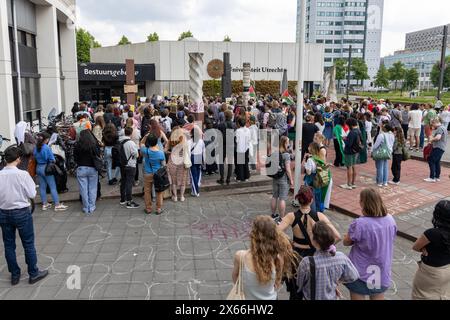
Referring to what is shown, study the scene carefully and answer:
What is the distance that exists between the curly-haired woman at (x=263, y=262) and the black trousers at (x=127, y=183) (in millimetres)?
5172

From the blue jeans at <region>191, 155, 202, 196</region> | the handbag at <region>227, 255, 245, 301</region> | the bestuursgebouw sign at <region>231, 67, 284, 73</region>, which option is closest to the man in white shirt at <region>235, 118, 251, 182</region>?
the blue jeans at <region>191, 155, 202, 196</region>

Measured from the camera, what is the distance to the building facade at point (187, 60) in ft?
111

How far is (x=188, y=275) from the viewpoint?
5.37 metres

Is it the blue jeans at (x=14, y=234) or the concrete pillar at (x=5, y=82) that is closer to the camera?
the blue jeans at (x=14, y=234)

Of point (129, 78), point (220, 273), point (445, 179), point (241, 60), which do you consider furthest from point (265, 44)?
point (220, 273)

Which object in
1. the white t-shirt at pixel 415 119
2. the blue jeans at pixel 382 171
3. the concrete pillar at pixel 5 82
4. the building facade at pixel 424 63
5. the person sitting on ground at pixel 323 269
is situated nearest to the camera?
the person sitting on ground at pixel 323 269

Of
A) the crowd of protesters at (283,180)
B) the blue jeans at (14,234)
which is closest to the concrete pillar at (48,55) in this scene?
the crowd of protesters at (283,180)

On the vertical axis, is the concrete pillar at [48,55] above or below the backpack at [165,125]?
above

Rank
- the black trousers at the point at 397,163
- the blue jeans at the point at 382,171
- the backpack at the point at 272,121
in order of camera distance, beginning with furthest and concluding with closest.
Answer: the backpack at the point at 272,121 < the black trousers at the point at 397,163 < the blue jeans at the point at 382,171

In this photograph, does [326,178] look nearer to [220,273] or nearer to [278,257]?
[220,273]

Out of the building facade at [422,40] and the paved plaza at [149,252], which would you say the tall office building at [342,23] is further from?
the paved plaza at [149,252]

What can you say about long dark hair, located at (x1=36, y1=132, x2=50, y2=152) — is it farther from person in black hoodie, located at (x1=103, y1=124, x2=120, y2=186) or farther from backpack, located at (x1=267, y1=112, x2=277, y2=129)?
backpack, located at (x1=267, y1=112, x2=277, y2=129)

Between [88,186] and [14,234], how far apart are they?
2.86 meters
